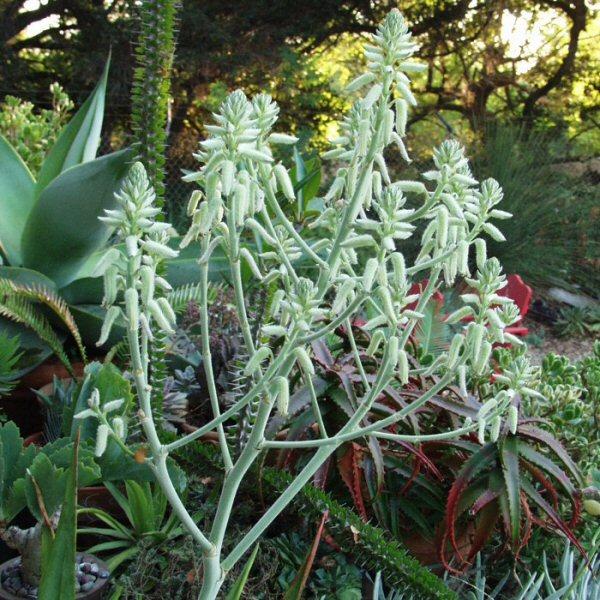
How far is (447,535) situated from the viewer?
1727 mm

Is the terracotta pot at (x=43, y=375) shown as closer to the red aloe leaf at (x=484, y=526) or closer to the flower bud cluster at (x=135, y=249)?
the red aloe leaf at (x=484, y=526)

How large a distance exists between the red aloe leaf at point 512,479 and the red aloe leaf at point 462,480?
4 cm

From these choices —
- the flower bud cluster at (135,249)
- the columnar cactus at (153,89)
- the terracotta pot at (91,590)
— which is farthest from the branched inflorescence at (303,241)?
the columnar cactus at (153,89)

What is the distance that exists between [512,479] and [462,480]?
114 mm

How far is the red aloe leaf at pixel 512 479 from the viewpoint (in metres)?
1.64

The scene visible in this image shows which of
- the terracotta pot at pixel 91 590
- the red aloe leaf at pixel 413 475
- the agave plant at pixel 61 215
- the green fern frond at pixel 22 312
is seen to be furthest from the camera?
the agave plant at pixel 61 215

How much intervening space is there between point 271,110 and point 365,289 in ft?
1.05

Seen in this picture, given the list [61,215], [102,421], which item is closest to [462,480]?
[102,421]

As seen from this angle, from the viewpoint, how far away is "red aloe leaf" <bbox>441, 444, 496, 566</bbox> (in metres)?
1.68

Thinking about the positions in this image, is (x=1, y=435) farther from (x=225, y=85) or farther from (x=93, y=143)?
(x=225, y=85)

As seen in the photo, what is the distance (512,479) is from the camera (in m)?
1.70

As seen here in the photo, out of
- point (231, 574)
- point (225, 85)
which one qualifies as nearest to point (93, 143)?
Result: point (231, 574)

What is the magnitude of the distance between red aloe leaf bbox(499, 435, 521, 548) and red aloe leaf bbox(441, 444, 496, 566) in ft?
0.13

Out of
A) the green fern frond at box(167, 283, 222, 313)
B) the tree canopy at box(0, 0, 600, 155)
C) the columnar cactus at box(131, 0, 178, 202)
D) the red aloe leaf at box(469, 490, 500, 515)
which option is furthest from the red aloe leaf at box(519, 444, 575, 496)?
the tree canopy at box(0, 0, 600, 155)
